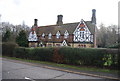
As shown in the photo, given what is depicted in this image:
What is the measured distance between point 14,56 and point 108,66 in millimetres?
15631

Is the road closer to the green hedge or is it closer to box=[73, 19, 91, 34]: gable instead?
the green hedge

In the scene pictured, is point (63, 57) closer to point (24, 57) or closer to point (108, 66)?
point (108, 66)

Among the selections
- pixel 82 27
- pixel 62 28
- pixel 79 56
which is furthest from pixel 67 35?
pixel 79 56

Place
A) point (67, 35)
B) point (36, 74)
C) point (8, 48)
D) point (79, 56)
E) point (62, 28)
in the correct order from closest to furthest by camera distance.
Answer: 1. point (36, 74)
2. point (79, 56)
3. point (8, 48)
4. point (67, 35)
5. point (62, 28)

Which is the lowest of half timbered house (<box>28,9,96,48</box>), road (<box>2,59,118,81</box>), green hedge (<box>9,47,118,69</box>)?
road (<box>2,59,118,81</box>)

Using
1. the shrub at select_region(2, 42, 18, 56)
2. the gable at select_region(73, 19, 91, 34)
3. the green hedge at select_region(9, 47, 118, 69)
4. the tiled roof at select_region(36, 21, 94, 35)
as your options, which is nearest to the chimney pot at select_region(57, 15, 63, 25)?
the tiled roof at select_region(36, 21, 94, 35)

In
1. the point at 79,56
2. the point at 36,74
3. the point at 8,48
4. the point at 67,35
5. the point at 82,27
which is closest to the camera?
the point at 36,74

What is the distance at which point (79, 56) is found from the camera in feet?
38.8

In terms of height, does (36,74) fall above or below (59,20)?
below

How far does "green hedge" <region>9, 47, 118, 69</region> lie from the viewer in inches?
399

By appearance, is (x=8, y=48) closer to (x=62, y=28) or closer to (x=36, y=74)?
(x=36, y=74)

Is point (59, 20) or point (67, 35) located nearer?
point (67, 35)

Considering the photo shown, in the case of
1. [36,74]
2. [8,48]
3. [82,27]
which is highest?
[82,27]

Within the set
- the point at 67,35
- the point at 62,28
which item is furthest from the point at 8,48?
the point at 62,28
